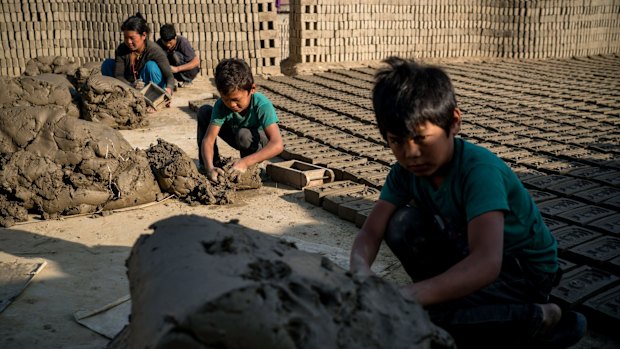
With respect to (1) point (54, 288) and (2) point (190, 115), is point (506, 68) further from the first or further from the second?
(1) point (54, 288)

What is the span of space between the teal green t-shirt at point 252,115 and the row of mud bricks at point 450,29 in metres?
5.61

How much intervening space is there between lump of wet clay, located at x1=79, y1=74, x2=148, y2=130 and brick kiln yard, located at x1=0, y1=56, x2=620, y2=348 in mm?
353

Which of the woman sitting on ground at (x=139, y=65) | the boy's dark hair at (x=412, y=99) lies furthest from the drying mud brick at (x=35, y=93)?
the boy's dark hair at (x=412, y=99)

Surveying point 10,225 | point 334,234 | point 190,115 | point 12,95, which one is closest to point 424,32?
point 190,115

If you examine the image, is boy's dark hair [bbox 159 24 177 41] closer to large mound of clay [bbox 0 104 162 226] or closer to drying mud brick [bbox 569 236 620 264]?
large mound of clay [bbox 0 104 162 226]

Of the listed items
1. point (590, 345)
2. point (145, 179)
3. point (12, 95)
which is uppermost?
point (12, 95)

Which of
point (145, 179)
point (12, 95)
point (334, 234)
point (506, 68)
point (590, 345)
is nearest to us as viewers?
point (590, 345)

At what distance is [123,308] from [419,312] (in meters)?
1.75

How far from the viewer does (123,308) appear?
3125mm

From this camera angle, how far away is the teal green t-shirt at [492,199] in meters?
2.27

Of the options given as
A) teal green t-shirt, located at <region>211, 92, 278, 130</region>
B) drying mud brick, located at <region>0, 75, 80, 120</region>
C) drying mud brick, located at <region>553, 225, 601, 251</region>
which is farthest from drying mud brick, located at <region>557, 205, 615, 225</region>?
drying mud brick, located at <region>0, 75, 80, 120</region>

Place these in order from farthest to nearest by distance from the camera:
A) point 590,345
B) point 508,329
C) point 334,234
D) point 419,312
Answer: point 334,234 < point 590,345 < point 508,329 < point 419,312

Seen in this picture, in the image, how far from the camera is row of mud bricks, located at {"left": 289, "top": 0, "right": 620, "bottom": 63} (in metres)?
10.8

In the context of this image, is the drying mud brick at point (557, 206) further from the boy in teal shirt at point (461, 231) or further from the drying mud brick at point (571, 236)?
the boy in teal shirt at point (461, 231)
